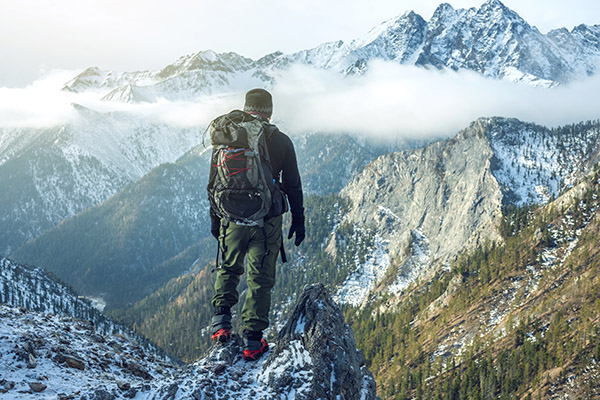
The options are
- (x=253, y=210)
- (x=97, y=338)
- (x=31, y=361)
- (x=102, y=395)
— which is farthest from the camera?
(x=97, y=338)

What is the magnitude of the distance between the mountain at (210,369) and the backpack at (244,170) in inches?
139

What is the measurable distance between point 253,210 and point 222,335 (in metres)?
3.89

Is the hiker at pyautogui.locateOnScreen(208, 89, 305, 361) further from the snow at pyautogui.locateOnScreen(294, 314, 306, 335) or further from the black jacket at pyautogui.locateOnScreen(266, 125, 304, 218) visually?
the snow at pyautogui.locateOnScreen(294, 314, 306, 335)

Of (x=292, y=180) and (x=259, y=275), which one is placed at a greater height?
(x=292, y=180)

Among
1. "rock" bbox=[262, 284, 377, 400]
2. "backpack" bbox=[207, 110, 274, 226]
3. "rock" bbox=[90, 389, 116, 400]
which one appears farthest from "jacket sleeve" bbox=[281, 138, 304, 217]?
"rock" bbox=[90, 389, 116, 400]

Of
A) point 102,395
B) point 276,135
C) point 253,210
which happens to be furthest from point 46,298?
point 276,135

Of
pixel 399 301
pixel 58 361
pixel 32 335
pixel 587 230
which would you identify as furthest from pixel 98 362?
pixel 399 301

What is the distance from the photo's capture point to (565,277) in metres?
132

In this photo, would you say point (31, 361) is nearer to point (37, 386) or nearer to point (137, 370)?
point (37, 386)

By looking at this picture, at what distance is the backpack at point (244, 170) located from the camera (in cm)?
1015

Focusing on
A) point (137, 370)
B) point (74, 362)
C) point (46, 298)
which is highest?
point (74, 362)

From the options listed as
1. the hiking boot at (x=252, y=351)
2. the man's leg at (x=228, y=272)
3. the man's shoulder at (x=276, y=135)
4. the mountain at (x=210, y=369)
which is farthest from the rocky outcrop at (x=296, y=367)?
the man's shoulder at (x=276, y=135)

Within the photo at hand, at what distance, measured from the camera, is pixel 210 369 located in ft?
32.7

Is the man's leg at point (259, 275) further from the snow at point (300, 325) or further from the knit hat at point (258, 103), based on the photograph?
the knit hat at point (258, 103)
